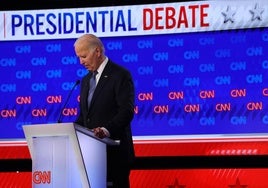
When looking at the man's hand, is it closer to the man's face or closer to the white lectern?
the white lectern

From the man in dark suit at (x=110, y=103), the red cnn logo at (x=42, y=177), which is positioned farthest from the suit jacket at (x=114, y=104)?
the red cnn logo at (x=42, y=177)

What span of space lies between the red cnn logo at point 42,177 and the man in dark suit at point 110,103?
0.41 meters

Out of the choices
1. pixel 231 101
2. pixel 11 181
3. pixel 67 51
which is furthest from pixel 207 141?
pixel 11 181

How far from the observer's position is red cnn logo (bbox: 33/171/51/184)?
3.03m

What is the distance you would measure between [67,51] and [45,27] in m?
0.26

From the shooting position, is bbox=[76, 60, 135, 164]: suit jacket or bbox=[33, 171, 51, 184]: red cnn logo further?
bbox=[76, 60, 135, 164]: suit jacket

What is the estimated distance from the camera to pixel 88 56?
3.37 m

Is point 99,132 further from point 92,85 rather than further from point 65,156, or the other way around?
point 92,85

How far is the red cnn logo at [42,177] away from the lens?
3.03 metres

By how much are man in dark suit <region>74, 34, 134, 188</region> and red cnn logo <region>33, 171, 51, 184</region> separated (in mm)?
405

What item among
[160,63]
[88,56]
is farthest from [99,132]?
[160,63]

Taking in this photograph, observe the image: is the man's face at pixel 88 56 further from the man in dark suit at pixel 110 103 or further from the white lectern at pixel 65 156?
the white lectern at pixel 65 156

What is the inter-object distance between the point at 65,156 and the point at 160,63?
6.00ft

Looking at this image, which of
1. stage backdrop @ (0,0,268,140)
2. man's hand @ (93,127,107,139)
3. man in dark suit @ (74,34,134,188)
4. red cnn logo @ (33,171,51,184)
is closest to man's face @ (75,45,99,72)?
man in dark suit @ (74,34,134,188)
